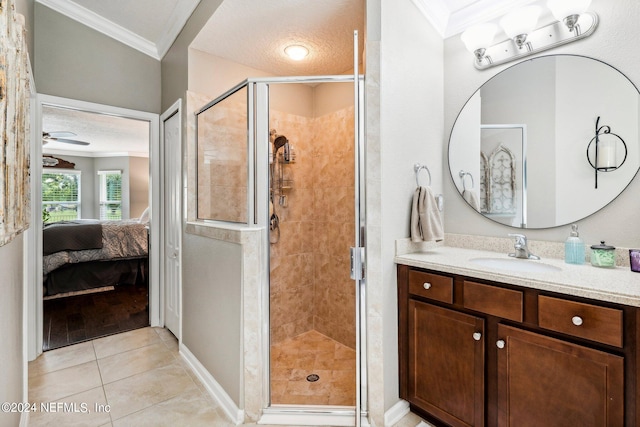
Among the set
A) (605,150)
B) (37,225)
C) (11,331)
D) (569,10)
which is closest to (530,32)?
(569,10)

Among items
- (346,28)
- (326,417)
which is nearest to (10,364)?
(326,417)

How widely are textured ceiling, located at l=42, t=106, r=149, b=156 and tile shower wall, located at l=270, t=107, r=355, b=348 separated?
99.0 inches

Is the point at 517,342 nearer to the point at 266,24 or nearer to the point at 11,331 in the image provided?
the point at 11,331

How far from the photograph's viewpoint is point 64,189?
298 inches

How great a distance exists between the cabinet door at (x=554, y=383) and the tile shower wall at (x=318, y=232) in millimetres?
1284

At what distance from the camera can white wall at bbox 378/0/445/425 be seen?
1.64 meters

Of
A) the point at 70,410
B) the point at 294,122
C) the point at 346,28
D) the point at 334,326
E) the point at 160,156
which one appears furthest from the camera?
the point at 160,156

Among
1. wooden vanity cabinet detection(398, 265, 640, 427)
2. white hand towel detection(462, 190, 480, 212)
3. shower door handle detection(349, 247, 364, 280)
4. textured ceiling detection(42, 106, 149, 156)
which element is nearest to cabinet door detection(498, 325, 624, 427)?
wooden vanity cabinet detection(398, 265, 640, 427)

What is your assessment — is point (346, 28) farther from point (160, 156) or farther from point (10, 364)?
point (10, 364)

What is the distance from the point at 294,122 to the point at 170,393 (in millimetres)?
2149

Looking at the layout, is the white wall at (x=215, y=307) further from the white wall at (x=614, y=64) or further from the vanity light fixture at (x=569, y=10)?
the vanity light fixture at (x=569, y=10)

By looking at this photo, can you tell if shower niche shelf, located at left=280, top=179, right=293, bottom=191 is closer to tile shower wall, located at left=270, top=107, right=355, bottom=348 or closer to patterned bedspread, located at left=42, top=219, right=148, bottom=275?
tile shower wall, located at left=270, top=107, right=355, bottom=348

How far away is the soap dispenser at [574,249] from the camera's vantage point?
1.54 metres

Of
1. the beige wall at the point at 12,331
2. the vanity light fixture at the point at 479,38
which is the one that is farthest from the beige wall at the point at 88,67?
the vanity light fixture at the point at 479,38
